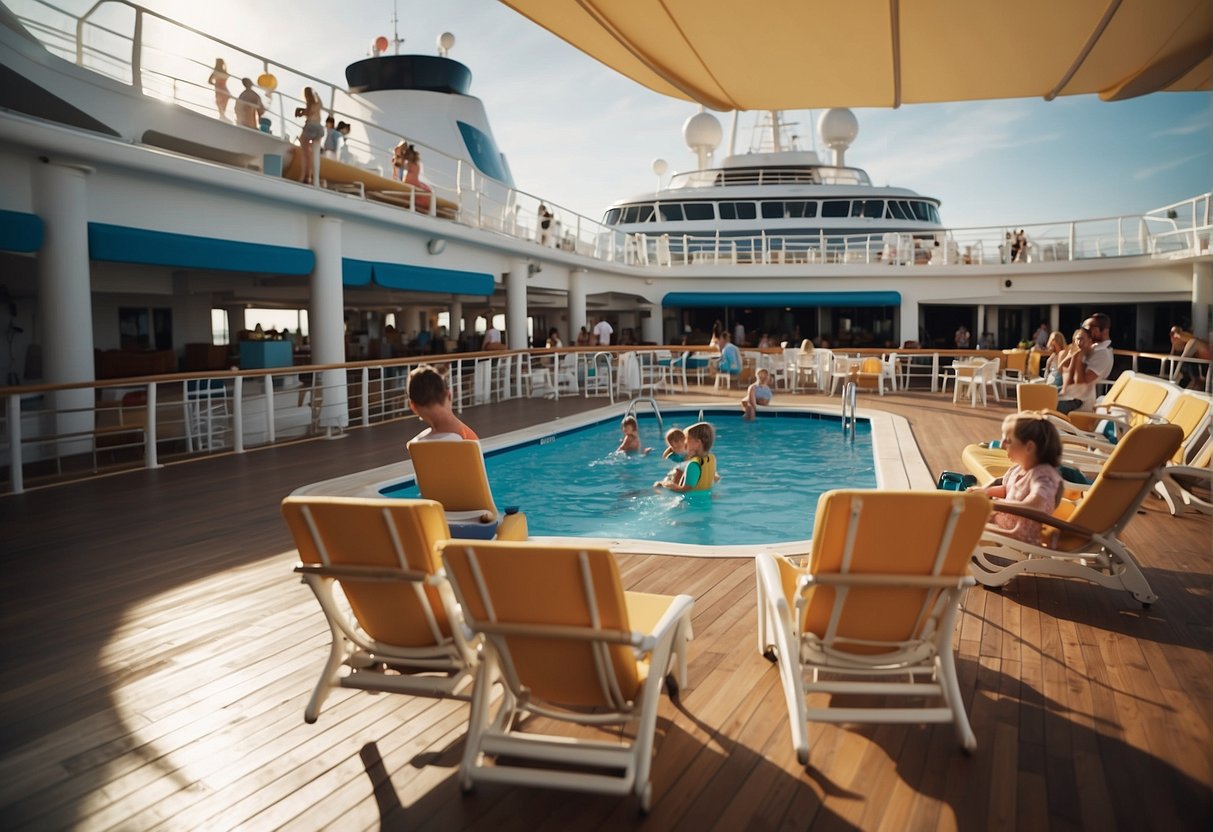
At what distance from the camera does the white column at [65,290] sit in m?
6.89

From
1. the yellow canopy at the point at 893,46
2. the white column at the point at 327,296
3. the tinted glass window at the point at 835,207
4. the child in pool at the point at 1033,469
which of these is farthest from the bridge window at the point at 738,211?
the yellow canopy at the point at 893,46

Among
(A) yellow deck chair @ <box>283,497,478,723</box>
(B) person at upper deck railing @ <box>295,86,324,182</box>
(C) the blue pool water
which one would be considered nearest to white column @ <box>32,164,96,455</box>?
(B) person at upper deck railing @ <box>295,86,324,182</box>

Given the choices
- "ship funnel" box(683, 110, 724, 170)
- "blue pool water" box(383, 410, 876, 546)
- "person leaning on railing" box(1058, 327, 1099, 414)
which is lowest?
"blue pool water" box(383, 410, 876, 546)

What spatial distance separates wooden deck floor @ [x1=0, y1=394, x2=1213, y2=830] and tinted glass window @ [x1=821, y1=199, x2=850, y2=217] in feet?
82.0

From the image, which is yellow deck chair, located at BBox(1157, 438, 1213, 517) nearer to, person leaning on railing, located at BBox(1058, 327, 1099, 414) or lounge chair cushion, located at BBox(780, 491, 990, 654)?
person leaning on railing, located at BBox(1058, 327, 1099, 414)

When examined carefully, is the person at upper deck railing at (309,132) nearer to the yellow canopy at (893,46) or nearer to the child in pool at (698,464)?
the child in pool at (698,464)

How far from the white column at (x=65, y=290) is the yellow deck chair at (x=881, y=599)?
669 cm

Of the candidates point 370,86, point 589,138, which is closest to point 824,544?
point 589,138

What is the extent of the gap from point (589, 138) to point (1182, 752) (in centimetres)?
928

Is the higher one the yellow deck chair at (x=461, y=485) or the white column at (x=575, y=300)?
the white column at (x=575, y=300)

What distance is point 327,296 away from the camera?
995 centimetres

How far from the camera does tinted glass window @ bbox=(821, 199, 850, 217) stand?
27.5 m

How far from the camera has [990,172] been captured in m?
3.38

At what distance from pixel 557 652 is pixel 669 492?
540cm
